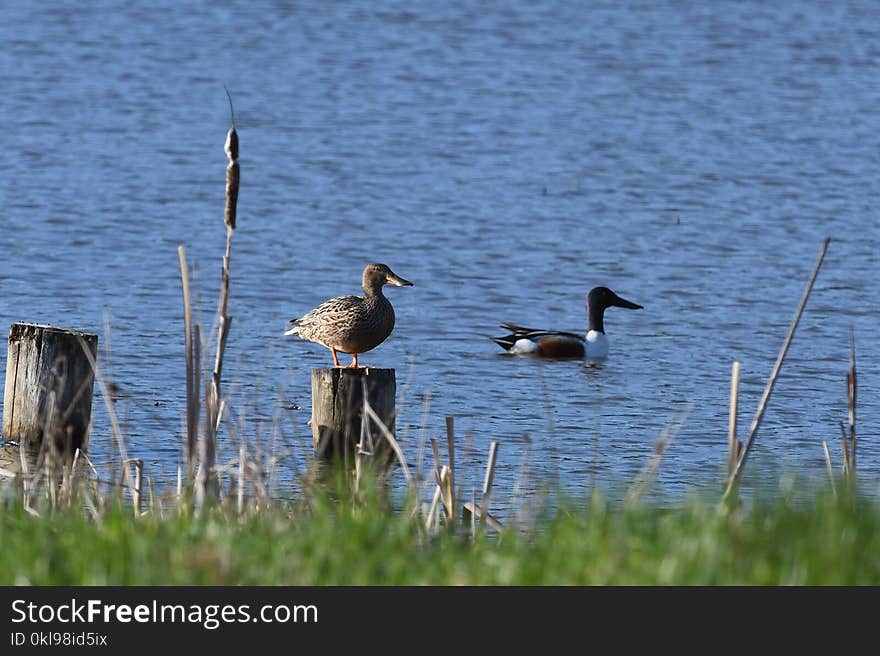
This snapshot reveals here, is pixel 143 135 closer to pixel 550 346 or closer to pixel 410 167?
pixel 410 167

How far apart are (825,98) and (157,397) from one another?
837 inches

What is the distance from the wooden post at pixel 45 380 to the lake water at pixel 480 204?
0.68m

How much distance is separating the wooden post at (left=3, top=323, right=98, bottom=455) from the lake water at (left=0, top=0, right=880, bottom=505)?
683mm

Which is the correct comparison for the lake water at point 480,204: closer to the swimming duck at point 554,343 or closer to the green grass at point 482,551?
the swimming duck at point 554,343

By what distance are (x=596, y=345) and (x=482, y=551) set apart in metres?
10.3

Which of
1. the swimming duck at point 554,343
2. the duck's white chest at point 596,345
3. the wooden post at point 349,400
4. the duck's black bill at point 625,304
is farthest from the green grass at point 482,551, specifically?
the duck's black bill at point 625,304

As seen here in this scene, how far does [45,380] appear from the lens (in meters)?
9.73

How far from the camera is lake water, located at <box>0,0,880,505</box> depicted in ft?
41.9

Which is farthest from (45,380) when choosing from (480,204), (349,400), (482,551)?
(480,204)

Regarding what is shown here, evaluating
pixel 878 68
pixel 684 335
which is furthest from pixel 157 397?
pixel 878 68

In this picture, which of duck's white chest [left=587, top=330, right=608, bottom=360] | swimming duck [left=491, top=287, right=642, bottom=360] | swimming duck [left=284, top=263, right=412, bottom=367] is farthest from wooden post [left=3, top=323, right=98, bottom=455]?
duck's white chest [left=587, top=330, right=608, bottom=360]

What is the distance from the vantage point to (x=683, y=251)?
20266 mm

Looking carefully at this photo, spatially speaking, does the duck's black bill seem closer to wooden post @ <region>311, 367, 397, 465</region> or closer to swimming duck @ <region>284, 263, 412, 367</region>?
swimming duck @ <region>284, 263, 412, 367</region>
